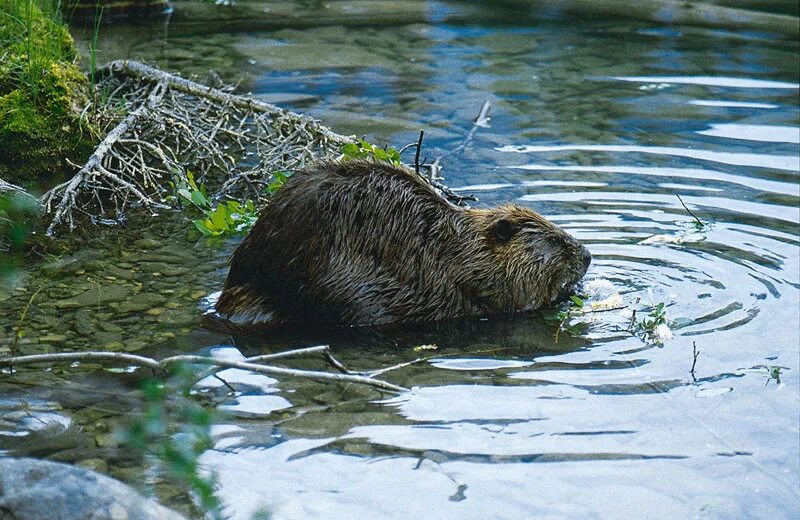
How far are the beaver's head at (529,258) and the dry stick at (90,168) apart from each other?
1.70 m

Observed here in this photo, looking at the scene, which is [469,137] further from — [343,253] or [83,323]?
[83,323]

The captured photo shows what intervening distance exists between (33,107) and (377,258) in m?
2.43

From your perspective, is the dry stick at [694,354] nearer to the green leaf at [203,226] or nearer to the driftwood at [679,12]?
the green leaf at [203,226]

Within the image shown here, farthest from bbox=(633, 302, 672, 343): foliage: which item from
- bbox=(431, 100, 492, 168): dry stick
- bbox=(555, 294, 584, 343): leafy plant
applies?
bbox=(431, 100, 492, 168): dry stick

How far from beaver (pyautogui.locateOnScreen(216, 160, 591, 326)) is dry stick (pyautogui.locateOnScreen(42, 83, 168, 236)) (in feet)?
4.12

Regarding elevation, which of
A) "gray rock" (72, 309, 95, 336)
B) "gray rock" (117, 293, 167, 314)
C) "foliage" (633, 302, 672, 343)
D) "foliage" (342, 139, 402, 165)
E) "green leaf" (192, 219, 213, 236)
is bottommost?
"gray rock" (72, 309, 95, 336)

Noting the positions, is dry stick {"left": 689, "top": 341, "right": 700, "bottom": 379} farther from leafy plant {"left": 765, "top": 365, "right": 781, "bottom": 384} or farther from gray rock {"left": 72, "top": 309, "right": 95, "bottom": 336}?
gray rock {"left": 72, "top": 309, "right": 95, "bottom": 336}

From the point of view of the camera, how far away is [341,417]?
362 centimetres

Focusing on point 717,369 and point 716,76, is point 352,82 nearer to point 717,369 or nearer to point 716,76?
point 716,76

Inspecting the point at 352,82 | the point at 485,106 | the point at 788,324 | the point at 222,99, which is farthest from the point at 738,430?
the point at 352,82

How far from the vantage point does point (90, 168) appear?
555cm

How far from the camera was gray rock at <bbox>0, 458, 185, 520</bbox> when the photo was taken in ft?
8.55

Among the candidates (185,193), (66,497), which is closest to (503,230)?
(185,193)

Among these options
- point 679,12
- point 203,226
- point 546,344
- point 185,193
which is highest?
point 679,12
